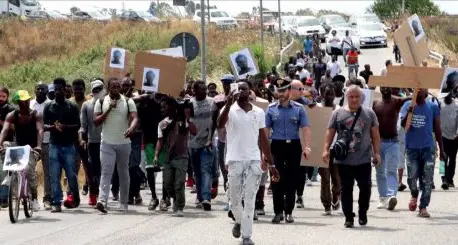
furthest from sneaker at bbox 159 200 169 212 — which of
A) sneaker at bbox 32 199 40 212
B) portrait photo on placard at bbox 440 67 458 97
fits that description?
portrait photo on placard at bbox 440 67 458 97

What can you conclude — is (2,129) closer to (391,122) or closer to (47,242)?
(47,242)

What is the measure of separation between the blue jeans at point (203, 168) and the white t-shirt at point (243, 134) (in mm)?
3610

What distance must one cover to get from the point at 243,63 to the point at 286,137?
943 centimetres

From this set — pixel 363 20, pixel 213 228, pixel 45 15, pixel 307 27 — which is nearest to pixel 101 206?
pixel 213 228

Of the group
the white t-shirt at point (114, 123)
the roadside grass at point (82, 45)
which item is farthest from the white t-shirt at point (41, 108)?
the roadside grass at point (82, 45)

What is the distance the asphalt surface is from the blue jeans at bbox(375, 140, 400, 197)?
32 centimetres

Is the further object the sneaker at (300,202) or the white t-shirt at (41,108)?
the white t-shirt at (41,108)

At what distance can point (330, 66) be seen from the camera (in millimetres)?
37562

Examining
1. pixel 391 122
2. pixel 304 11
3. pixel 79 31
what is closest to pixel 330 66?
pixel 391 122

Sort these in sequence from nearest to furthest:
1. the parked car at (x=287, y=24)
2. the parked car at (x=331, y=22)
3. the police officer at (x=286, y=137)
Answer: the police officer at (x=286, y=137) < the parked car at (x=331, y=22) < the parked car at (x=287, y=24)

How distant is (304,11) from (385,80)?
104875 millimetres

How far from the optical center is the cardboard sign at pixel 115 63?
22141mm

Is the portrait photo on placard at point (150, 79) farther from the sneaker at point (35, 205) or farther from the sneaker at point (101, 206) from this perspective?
the sneaker at point (35, 205)

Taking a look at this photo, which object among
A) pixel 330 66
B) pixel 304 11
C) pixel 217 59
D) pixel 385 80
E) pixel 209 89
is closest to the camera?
pixel 385 80
